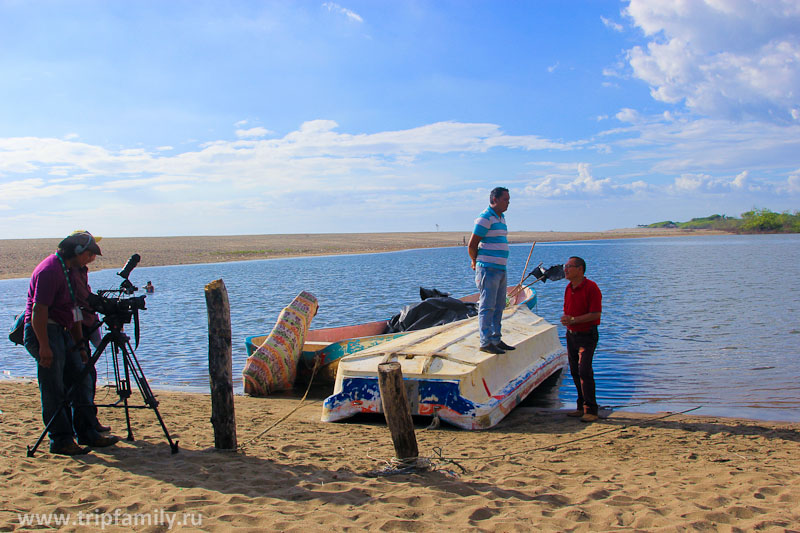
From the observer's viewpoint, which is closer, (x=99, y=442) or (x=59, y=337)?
(x=59, y=337)

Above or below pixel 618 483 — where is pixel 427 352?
above

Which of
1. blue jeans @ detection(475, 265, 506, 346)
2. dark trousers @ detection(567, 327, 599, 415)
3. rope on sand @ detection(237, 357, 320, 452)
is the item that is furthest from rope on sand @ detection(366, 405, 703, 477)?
blue jeans @ detection(475, 265, 506, 346)

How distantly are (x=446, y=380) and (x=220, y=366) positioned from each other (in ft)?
8.81

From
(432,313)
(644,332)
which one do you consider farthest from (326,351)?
(644,332)

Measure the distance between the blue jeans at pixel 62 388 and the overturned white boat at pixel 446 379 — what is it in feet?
9.52

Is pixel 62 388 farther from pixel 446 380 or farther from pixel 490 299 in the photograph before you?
pixel 490 299

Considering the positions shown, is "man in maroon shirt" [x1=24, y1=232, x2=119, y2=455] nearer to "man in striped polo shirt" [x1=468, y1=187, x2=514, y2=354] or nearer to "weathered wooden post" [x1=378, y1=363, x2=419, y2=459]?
"weathered wooden post" [x1=378, y1=363, x2=419, y2=459]

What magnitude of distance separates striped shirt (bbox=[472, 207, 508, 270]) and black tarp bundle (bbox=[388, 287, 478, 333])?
4150 mm

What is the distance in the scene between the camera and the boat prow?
7.14 m

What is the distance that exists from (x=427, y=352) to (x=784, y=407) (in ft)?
16.3

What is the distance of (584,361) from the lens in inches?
279

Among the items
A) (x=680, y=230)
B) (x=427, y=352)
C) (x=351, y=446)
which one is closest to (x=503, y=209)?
(x=427, y=352)

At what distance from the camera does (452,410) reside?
23.3 feet

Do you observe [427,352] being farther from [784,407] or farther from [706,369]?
[706,369]
